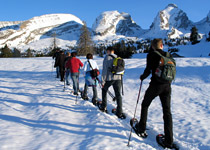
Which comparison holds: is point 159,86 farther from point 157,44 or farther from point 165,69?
Answer: point 157,44

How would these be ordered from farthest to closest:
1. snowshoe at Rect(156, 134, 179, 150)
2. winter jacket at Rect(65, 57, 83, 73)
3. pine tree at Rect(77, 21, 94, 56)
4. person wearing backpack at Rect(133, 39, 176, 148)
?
pine tree at Rect(77, 21, 94, 56), winter jacket at Rect(65, 57, 83, 73), snowshoe at Rect(156, 134, 179, 150), person wearing backpack at Rect(133, 39, 176, 148)

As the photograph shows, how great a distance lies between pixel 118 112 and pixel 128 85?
581 cm

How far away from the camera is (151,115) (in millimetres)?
6379

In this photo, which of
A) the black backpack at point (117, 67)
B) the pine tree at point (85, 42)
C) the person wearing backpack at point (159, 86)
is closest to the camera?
the person wearing backpack at point (159, 86)

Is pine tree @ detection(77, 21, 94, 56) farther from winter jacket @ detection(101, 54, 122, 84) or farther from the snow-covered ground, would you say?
winter jacket @ detection(101, 54, 122, 84)

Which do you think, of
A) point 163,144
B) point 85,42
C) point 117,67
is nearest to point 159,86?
point 163,144

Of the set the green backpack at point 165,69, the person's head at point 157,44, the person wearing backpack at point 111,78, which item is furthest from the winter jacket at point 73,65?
the green backpack at point 165,69

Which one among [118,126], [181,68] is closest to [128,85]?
[181,68]

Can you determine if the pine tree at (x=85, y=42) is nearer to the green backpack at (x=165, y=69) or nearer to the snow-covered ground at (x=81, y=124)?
the snow-covered ground at (x=81, y=124)

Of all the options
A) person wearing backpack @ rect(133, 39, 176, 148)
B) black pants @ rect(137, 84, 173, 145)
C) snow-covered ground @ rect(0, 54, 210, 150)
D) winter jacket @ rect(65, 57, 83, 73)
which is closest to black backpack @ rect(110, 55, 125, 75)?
person wearing backpack @ rect(133, 39, 176, 148)

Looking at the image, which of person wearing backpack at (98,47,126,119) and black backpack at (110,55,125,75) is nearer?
black backpack at (110,55,125,75)

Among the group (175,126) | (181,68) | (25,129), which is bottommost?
(175,126)

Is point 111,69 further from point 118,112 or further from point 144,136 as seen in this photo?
point 144,136

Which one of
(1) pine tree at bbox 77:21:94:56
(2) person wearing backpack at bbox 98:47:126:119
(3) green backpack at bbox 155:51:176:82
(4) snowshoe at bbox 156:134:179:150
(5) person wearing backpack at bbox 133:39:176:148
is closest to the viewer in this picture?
(3) green backpack at bbox 155:51:176:82
